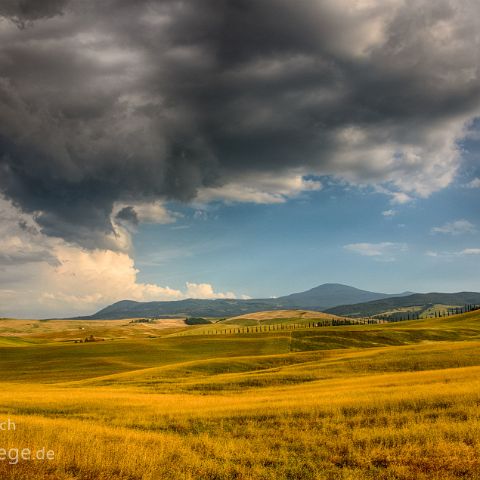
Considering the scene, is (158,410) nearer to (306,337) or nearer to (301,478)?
(301,478)

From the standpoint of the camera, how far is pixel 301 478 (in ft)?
50.6

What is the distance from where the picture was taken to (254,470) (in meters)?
16.2

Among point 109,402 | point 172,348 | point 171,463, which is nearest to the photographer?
point 171,463

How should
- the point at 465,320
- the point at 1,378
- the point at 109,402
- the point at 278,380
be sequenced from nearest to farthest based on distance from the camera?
the point at 109,402
the point at 278,380
the point at 1,378
the point at 465,320

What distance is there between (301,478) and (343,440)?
4.66m

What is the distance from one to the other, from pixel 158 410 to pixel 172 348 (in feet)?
352

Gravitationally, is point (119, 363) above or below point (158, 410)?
below

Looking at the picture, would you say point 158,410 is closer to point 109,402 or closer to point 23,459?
point 109,402

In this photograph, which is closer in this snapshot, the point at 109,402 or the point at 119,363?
the point at 109,402

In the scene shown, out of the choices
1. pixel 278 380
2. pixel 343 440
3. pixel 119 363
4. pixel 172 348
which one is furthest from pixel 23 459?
pixel 172 348

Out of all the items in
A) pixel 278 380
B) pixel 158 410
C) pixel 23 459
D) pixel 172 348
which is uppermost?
pixel 23 459

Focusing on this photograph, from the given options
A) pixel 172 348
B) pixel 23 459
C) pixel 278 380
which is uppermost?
pixel 23 459

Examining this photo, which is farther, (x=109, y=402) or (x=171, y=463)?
(x=109, y=402)

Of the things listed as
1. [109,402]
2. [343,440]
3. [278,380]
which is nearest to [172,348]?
[278,380]
